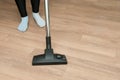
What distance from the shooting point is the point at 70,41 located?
5.77 feet

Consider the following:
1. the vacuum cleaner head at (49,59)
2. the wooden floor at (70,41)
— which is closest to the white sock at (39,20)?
the wooden floor at (70,41)

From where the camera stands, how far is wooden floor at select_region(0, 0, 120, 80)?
147cm

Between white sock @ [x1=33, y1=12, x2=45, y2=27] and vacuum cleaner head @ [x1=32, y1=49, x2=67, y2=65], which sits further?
white sock @ [x1=33, y1=12, x2=45, y2=27]

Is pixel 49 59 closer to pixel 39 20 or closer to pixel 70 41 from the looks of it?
pixel 70 41

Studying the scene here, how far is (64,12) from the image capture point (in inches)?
85.2

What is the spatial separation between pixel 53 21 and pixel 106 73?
837mm

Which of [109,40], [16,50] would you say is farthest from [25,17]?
[109,40]

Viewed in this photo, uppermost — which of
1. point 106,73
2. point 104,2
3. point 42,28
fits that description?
point 104,2

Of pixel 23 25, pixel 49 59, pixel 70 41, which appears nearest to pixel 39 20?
pixel 23 25

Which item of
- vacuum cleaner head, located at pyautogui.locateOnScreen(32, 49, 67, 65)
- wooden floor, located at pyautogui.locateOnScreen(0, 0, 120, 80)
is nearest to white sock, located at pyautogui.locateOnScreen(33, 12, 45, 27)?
wooden floor, located at pyautogui.locateOnScreen(0, 0, 120, 80)

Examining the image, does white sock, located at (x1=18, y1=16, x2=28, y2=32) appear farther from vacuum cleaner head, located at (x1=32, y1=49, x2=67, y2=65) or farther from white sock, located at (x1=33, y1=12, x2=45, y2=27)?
vacuum cleaner head, located at (x1=32, y1=49, x2=67, y2=65)

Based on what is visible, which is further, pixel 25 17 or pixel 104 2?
pixel 104 2

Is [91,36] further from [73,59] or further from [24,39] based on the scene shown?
[24,39]

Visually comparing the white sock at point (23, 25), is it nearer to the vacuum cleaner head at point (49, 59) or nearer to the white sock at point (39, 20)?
the white sock at point (39, 20)
